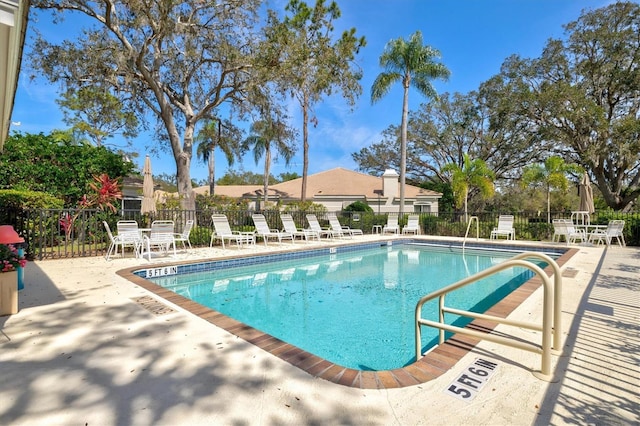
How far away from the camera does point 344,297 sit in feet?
21.5

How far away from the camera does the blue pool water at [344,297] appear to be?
4.40 metres

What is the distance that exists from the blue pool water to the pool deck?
131 cm

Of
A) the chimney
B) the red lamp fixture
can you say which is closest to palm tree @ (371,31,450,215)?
the chimney

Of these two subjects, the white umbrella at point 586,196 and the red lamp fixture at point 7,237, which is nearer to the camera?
the red lamp fixture at point 7,237

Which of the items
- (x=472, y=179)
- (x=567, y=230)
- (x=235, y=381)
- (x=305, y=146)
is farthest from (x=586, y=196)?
(x=235, y=381)

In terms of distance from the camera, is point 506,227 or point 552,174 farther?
point 552,174

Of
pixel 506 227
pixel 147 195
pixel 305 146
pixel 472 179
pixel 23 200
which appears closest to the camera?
pixel 23 200

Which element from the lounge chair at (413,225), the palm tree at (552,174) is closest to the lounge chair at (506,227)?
the palm tree at (552,174)

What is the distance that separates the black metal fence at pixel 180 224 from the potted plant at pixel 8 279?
4883 millimetres

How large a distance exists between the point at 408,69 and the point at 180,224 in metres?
16.6

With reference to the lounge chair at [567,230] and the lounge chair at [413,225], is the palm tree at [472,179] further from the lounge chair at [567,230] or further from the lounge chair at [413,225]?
the lounge chair at [567,230]

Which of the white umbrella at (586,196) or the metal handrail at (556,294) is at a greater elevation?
the white umbrella at (586,196)

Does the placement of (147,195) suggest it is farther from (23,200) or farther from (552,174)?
(552,174)

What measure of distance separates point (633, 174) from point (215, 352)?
107 feet
